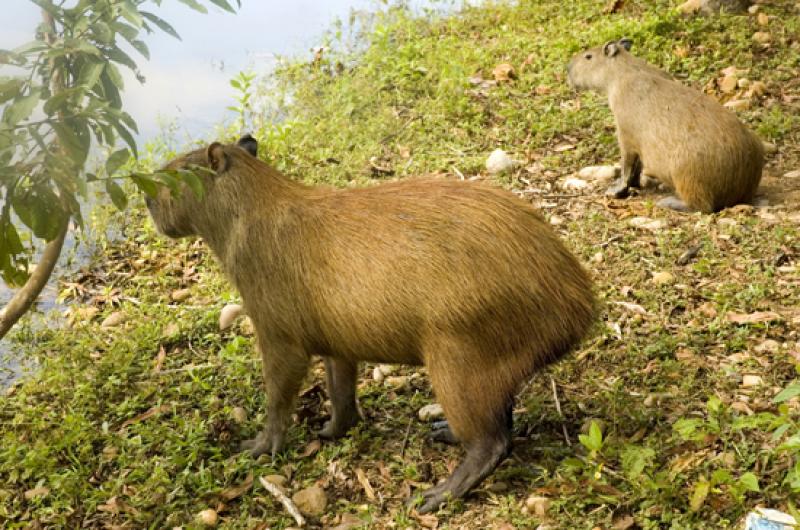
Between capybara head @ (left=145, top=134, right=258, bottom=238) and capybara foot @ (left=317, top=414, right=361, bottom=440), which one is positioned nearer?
capybara head @ (left=145, top=134, right=258, bottom=238)

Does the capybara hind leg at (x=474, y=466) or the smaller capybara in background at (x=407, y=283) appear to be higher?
the smaller capybara in background at (x=407, y=283)

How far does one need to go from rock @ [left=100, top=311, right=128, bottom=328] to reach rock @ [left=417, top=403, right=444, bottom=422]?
2024 millimetres

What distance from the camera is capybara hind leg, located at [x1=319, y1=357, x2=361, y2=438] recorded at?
156 inches

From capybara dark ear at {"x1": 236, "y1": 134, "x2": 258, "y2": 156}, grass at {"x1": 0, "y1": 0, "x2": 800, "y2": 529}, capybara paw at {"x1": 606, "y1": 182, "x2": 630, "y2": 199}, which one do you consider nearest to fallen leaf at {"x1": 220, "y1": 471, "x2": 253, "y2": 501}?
grass at {"x1": 0, "y1": 0, "x2": 800, "y2": 529}

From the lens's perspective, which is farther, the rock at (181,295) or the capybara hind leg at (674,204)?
the capybara hind leg at (674,204)

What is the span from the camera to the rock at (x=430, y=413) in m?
4.09

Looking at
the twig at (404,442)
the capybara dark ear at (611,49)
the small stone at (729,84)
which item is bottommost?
the twig at (404,442)

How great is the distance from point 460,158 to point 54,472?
11.8 ft

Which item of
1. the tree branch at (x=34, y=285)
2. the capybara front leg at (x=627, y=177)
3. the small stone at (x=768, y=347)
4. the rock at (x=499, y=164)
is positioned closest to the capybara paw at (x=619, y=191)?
the capybara front leg at (x=627, y=177)

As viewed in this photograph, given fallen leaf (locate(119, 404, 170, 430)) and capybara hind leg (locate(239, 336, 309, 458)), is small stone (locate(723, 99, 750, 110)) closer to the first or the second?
capybara hind leg (locate(239, 336, 309, 458))

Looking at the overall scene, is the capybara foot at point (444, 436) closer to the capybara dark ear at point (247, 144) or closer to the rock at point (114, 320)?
the capybara dark ear at point (247, 144)

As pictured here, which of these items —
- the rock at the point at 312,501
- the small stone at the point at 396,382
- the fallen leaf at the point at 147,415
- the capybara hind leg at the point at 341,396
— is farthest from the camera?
the small stone at the point at 396,382

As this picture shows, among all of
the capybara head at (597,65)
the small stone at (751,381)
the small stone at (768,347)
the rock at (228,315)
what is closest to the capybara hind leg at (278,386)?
the rock at (228,315)

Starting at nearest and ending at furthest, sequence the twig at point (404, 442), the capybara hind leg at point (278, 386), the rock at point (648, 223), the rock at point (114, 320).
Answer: the capybara hind leg at point (278, 386) → the twig at point (404, 442) → the rock at point (114, 320) → the rock at point (648, 223)
